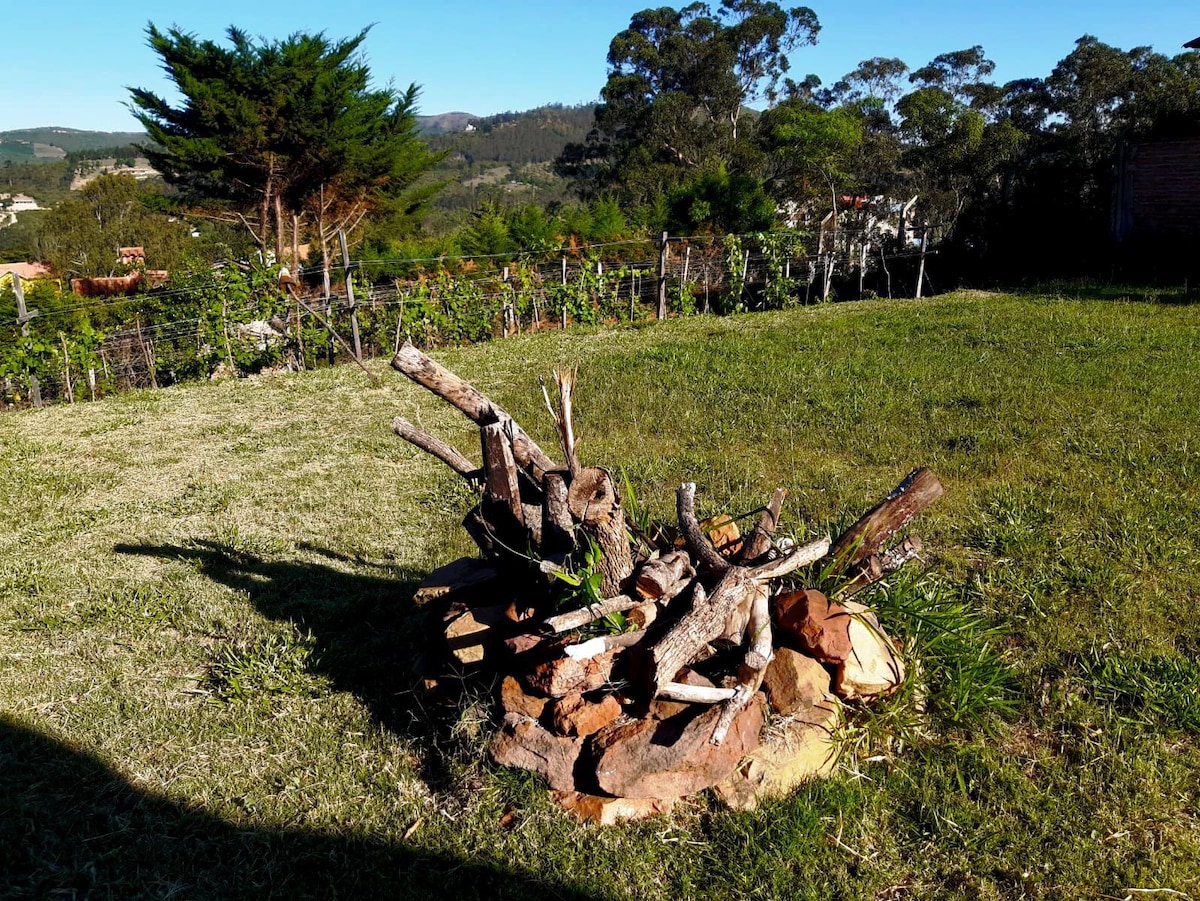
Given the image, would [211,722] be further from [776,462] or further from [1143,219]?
[1143,219]

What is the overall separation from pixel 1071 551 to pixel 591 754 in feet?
9.52

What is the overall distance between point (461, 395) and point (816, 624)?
58.8 inches

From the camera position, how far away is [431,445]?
3.25 m

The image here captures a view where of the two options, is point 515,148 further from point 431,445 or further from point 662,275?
point 431,445

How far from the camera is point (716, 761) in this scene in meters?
2.80

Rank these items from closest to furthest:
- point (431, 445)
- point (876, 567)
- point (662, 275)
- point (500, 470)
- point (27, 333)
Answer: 1. point (500, 470)
2. point (431, 445)
3. point (876, 567)
4. point (27, 333)
5. point (662, 275)

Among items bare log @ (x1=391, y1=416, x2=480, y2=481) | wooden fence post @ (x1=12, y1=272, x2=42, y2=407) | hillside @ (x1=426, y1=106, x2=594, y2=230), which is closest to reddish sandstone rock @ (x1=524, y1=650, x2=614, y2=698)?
bare log @ (x1=391, y1=416, x2=480, y2=481)

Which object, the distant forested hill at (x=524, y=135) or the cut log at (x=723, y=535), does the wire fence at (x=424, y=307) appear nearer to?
the cut log at (x=723, y=535)

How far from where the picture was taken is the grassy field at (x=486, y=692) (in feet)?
8.64

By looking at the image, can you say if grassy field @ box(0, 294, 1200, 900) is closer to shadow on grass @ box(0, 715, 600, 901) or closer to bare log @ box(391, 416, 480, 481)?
shadow on grass @ box(0, 715, 600, 901)

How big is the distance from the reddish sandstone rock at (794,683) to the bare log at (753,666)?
5 centimetres

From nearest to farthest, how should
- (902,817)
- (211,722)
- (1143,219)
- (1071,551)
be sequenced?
1. (902,817)
2. (211,722)
3. (1071,551)
4. (1143,219)

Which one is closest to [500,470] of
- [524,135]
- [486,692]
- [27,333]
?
[486,692]

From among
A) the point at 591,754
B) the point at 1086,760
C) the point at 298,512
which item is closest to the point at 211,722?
the point at 591,754
